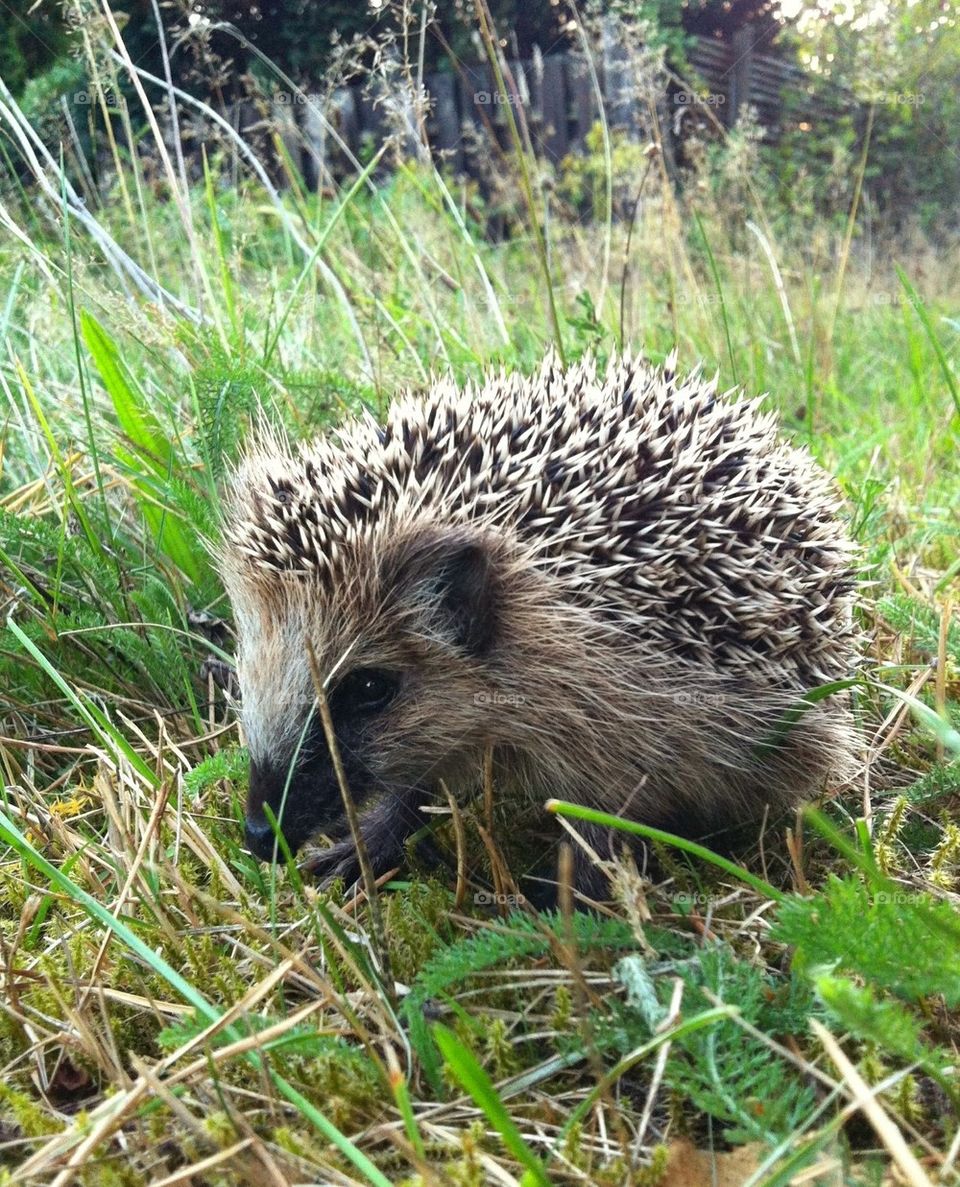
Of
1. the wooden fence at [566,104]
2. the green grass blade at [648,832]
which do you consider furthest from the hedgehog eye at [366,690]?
the wooden fence at [566,104]

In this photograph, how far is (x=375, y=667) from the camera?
8.59 feet

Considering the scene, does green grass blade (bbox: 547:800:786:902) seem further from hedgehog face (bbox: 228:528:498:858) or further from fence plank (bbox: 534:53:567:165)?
fence plank (bbox: 534:53:567:165)

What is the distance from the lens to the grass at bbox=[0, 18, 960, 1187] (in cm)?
158

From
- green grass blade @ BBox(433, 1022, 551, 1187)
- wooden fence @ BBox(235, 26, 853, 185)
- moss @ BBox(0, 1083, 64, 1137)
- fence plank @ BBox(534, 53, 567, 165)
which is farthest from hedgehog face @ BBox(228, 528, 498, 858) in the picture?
fence plank @ BBox(534, 53, 567, 165)

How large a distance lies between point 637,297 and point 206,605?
4.41 m

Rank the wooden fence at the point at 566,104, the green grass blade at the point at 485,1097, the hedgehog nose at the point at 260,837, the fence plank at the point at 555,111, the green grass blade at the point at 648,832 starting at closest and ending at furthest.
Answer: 1. the green grass blade at the point at 485,1097
2. the green grass blade at the point at 648,832
3. the hedgehog nose at the point at 260,837
4. the wooden fence at the point at 566,104
5. the fence plank at the point at 555,111

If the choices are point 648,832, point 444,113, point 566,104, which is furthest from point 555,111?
point 648,832

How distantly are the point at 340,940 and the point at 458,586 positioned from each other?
3.12 feet

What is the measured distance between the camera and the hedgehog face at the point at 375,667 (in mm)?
2459

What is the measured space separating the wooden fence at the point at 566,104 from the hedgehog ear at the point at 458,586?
11.2ft

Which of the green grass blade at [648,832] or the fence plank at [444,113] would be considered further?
the fence plank at [444,113]

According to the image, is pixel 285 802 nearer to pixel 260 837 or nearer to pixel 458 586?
pixel 260 837

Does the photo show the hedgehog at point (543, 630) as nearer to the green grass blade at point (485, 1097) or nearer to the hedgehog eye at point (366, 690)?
the hedgehog eye at point (366, 690)

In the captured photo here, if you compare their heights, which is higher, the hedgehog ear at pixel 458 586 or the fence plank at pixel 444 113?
the fence plank at pixel 444 113
